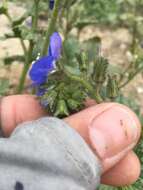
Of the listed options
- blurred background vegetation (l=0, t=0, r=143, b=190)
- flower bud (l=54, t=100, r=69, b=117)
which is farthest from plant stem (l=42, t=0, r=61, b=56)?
blurred background vegetation (l=0, t=0, r=143, b=190)

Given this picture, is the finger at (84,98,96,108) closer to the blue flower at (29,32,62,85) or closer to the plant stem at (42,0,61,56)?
the blue flower at (29,32,62,85)

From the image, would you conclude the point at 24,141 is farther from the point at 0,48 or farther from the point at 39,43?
the point at 0,48

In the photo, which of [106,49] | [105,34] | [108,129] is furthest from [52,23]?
[105,34]

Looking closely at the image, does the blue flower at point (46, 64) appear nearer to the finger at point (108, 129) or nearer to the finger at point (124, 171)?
the finger at point (108, 129)

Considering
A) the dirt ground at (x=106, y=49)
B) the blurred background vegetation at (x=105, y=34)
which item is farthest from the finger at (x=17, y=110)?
the dirt ground at (x=106, y=49)

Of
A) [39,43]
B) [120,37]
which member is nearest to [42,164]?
[39,43]

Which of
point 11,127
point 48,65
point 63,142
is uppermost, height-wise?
point 48,65

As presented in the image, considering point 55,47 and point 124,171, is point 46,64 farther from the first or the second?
point 124,171
